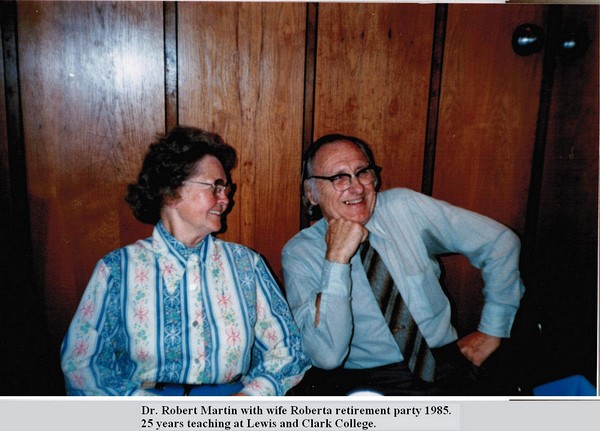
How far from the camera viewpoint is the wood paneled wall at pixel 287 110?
158 centimetres

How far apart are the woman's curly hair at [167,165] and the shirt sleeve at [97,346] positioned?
337mm

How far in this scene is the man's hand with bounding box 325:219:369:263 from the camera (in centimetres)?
137

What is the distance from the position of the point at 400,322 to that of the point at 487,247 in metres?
0.49

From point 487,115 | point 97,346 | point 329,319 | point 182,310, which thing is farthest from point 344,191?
point 97,346

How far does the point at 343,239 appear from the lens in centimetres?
141

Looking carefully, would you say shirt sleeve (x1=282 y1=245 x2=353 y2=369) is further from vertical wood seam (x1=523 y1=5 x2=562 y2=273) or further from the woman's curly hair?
vertical wood seam (x1=523 y1=5 x2=562 y2=273)

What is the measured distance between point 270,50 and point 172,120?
55 centimetres

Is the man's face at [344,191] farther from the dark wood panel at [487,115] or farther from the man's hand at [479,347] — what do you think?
the man's hand at [479,347]

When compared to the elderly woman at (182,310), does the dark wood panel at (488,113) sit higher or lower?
higher

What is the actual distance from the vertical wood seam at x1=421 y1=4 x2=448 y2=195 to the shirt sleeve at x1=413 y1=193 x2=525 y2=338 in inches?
12.8

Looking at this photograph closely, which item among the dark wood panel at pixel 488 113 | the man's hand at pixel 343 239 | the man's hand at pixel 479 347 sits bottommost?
the man's hand at pixel 479 347

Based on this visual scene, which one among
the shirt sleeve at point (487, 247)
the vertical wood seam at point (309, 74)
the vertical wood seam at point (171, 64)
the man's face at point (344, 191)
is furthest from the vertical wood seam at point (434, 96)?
the vertical wood seam at point (171, 64)

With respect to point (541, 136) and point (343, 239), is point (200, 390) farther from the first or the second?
point (541, 136)

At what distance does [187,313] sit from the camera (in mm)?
1298
